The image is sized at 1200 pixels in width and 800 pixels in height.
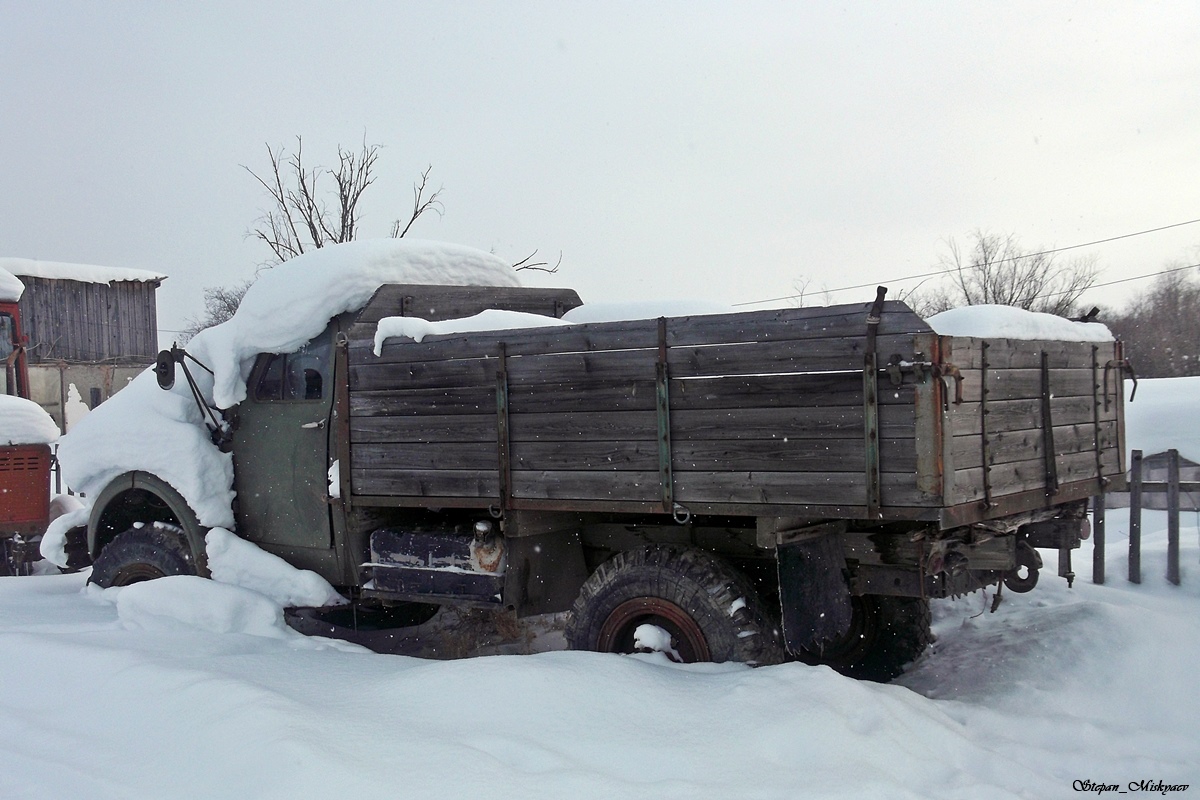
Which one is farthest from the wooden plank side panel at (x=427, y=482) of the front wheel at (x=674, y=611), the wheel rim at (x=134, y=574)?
the wheel rim at (x=134, y=574)

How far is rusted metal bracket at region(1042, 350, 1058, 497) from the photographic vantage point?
4594 mm

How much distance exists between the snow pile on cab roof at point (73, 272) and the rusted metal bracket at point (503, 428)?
95.3 feet

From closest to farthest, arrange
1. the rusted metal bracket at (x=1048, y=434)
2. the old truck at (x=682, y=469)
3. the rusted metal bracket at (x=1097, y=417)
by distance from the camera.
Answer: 1. the old truck at (x=682, y=469)
2. the rusted metal bracket at (x=1048, y=434)
3. the rusted metal bracket at (x=1097, y=417)

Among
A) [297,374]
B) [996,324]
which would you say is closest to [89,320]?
[297,374]

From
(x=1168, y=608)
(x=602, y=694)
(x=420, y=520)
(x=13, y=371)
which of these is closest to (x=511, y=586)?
(x=420, y=520)

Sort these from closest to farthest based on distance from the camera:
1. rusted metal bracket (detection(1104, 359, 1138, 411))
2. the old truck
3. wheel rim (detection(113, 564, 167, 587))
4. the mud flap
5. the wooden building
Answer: the old truck, the mud flap, rusted metal bracket (detection(1104, 359, 1138, 411)), wheel rim (detection(113, 564, 167, 587)), the wooden building

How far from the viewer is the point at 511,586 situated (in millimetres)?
5156

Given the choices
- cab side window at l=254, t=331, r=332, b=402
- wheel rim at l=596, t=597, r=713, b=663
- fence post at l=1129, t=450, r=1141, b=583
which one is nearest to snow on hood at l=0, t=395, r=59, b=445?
cab side window at l=254, t=331, r=332, b=402

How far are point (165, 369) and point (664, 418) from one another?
11.3ft

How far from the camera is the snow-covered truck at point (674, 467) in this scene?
13.0 ft

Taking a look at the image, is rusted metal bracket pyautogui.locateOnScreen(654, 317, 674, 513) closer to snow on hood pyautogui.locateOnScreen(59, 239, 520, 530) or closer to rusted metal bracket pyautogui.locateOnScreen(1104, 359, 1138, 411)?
snow on hood pyautogui.locateOnScreen(59, 239, 520, 530)

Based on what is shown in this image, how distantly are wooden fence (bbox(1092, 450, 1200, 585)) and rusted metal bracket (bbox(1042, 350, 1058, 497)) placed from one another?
342 cm

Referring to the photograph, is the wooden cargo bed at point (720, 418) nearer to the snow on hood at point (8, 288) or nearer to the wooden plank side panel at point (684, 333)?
the wooden plank side panel at point (684, 333)

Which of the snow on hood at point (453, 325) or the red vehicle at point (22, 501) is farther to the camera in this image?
the red vehicle at point (22, 501)
